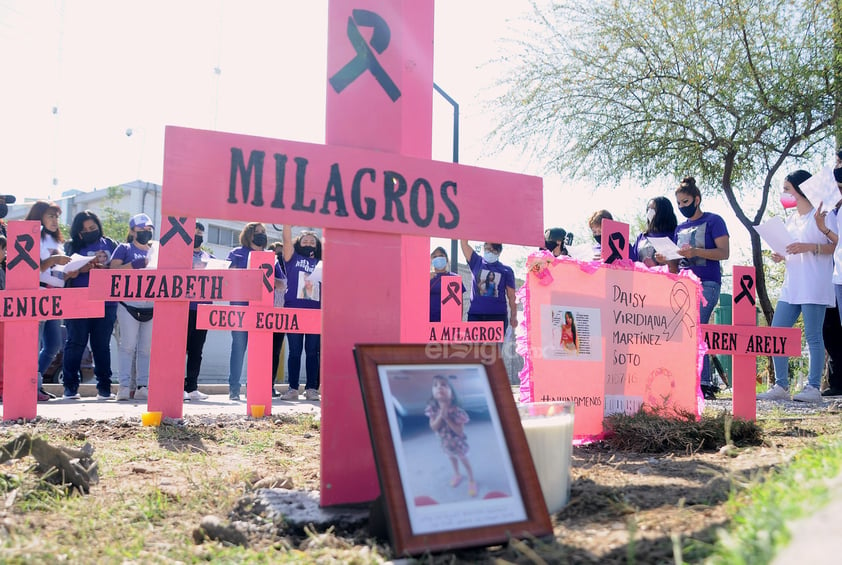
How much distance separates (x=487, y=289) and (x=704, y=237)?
2633 mm

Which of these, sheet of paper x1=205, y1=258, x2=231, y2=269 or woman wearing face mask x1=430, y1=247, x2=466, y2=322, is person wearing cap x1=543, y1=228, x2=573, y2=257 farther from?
sheet of paper x1=205, y1=258, x2=231, y2=269

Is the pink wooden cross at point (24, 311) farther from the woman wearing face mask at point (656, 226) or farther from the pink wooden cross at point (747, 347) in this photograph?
the woman wearing face mask at point (656, 226)

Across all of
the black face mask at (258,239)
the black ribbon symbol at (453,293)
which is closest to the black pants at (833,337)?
the black ribbon symbol at (453,293)

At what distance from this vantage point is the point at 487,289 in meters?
8.74

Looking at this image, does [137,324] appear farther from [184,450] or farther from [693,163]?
[693,163]

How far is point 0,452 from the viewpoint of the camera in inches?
126

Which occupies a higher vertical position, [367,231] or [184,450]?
[367,231]

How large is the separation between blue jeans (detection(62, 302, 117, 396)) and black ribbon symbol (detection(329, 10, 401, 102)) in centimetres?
576

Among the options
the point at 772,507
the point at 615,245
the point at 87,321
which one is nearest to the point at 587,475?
the point at 772,507

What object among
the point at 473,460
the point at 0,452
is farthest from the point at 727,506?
the point at 0,452

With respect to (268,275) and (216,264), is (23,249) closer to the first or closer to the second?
(216,264)

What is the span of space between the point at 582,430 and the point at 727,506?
2320mm

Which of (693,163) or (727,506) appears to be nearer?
(727,506)

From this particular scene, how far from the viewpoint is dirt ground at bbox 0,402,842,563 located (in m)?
2.01
